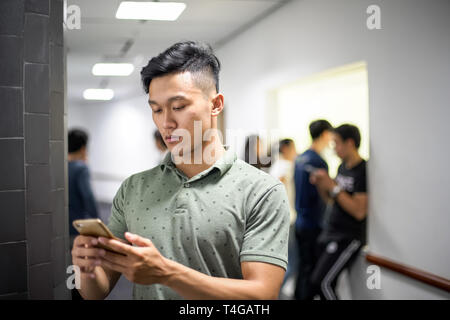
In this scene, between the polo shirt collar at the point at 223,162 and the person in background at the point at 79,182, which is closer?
the polo shirt collar at the point at 223,162

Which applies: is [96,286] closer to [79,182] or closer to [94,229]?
[94,229]

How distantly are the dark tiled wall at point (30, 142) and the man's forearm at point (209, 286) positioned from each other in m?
0.51

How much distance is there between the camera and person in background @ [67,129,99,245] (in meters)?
1.61

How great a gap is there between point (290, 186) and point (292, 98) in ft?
3.60

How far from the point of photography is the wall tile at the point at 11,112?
1.21 metres

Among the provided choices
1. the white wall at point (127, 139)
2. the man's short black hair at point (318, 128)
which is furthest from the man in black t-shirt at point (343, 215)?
the white wall at point (127, 139)

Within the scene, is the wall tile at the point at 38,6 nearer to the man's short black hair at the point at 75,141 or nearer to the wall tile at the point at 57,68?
the wall tile at the point at 57,68

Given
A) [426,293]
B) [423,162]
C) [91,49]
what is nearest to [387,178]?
[423,162]

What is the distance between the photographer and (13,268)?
1.24 metres

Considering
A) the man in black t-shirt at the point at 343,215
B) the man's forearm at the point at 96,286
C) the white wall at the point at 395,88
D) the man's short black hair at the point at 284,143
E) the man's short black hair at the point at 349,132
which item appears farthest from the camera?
the man's short black hair at the point at 284,143

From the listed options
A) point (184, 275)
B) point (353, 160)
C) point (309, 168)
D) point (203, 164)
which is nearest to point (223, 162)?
point (203, 164)

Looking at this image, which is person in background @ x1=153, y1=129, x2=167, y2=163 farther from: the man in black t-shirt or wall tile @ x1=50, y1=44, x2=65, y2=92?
the man in black t-shirt

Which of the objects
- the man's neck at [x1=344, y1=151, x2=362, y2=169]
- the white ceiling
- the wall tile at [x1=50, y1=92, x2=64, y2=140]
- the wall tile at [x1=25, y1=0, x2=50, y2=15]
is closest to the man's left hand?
the wall tile at [x1=50, y1=92, x2=64, y2=140]
